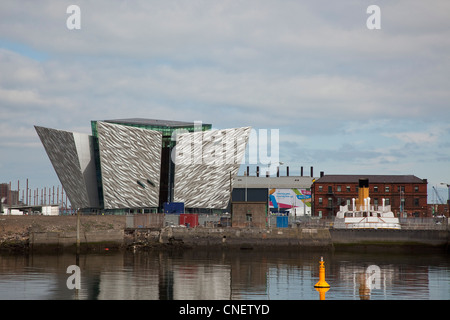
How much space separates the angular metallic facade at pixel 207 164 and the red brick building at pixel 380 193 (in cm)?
1955

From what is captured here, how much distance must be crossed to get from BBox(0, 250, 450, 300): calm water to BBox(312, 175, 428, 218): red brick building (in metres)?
53.0

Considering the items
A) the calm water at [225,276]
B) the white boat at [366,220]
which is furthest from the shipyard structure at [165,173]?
the calm water at [225,276]

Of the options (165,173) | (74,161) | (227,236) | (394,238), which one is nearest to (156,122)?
(165,173)

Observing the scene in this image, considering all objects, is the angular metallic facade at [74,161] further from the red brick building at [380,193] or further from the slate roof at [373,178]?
the slate roof at [373,178]

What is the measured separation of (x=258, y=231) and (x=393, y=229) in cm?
1459

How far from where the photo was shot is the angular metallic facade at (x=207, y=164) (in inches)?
4186

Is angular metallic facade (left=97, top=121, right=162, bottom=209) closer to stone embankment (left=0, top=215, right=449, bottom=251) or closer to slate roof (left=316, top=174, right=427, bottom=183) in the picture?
stone embankment (left=0, top=215, right=449, bottom=251)

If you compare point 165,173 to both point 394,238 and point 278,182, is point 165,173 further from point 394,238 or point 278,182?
point 394,238

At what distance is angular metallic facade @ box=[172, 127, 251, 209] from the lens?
349 ft

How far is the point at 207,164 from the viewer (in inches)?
4259

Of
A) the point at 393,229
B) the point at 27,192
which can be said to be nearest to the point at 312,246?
the point at 393,229

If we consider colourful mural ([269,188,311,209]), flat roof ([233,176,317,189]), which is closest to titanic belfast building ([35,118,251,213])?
colourful mural ([269,188,311,209])

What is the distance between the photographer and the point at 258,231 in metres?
65.2
